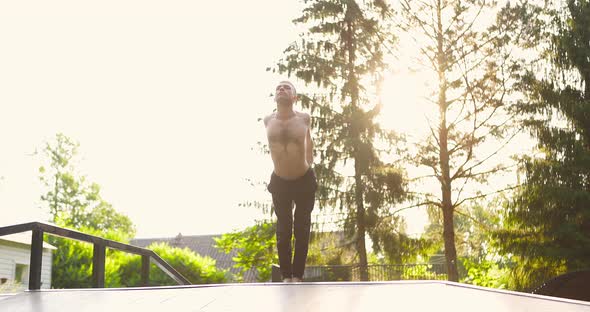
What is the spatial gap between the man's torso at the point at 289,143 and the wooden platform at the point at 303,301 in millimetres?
1375

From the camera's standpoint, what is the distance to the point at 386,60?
1738 cm

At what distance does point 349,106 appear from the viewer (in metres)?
18.9

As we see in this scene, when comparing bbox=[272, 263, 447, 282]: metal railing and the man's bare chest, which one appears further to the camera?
bbox=[272, 263, 447, 282]: metal railing

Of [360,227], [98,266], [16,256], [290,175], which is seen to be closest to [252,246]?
[360,227]

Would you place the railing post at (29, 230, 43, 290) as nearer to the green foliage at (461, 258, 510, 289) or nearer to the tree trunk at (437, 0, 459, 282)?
the green foliage at (461, 258, 510, 289)

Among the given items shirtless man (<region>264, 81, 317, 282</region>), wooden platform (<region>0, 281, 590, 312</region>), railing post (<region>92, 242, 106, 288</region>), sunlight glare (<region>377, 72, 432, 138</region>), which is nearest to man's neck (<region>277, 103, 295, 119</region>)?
shirtless man (<region>264, 81, 317, 282</region>)

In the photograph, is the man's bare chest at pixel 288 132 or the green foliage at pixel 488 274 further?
the green foliage at pixel 488 274

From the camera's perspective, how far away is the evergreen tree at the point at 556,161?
13430 millimetres

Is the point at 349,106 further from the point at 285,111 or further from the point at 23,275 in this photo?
the point at 285,111

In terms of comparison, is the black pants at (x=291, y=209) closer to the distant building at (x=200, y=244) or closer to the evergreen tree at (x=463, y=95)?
the evergreen tree at (x=463, y=95)

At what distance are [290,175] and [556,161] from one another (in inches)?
447

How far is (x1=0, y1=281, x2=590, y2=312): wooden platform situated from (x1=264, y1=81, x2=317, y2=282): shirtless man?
120 centimetres

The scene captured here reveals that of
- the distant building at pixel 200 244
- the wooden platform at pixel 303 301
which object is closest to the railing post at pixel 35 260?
the wooden platform at pixel 303 301

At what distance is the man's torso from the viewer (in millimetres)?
4637
